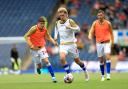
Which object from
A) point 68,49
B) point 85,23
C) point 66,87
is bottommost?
point 66,87

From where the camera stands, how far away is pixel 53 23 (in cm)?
4372

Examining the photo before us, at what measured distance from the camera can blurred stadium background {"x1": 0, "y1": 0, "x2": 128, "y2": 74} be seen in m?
39.1

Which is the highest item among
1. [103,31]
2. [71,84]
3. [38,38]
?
[103,31]

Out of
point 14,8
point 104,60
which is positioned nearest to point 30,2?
point 14,8

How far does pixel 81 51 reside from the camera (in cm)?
4003

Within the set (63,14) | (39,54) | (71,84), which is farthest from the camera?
(39,54)

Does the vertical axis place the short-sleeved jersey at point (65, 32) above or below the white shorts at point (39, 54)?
above

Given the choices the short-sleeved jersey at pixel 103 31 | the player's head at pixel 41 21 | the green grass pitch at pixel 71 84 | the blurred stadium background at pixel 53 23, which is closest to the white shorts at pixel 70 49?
the green grass pitch at pixel 71 84

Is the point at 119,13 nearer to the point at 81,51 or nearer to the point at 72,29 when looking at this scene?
the point at 81,51

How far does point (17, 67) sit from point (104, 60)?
14.1m

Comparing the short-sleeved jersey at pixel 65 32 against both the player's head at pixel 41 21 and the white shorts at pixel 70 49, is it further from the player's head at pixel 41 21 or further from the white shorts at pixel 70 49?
the player's head at pixel 41 21

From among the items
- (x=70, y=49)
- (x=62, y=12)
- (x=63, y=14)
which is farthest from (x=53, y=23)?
(x=62, y=12)

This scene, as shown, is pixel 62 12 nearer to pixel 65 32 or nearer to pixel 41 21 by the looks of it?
pixel 65 32

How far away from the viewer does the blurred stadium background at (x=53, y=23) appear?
39.1 m
